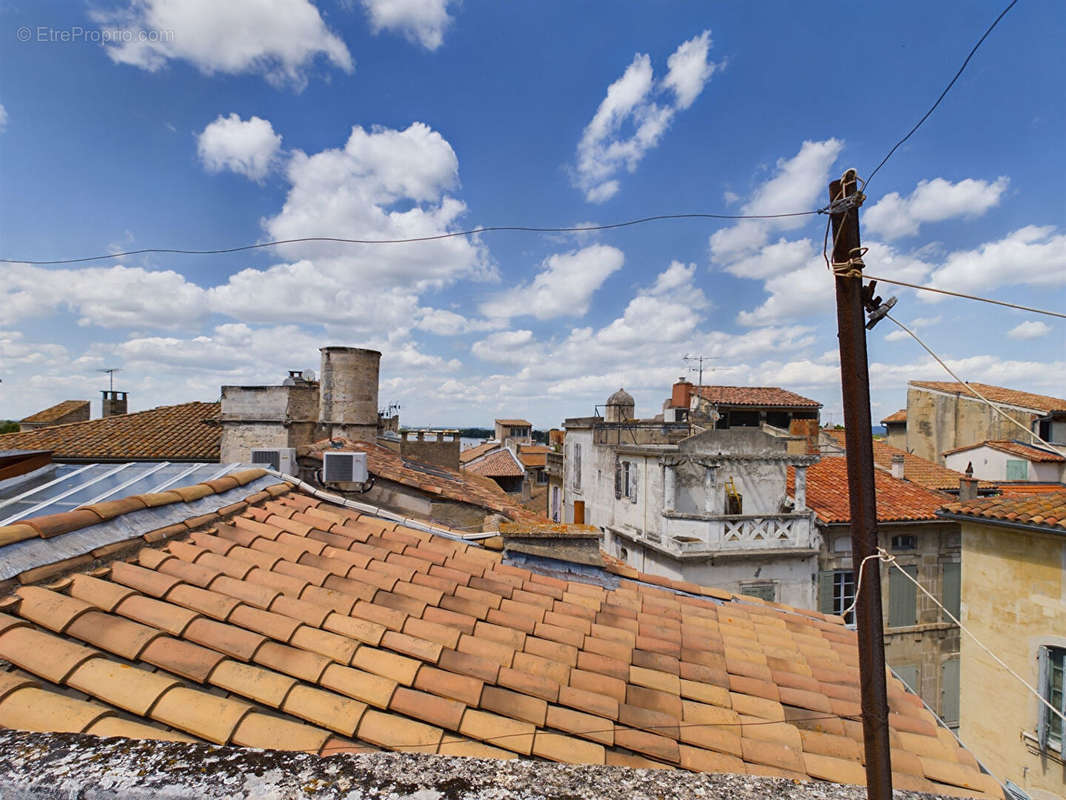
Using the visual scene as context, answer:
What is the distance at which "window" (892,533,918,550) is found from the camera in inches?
639

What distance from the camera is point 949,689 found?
16.3 meters

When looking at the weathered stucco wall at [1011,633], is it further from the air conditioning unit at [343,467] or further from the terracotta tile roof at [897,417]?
the terracotta tile roof at [897,417]

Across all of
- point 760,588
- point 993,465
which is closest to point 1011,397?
point 993,465

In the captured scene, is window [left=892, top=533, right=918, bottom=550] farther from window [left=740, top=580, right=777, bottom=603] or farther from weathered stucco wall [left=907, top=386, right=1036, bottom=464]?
weathered stucco wall [left=907, top=386, right=1036, bottom=464]

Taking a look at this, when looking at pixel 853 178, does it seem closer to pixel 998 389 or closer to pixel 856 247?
pixel 856 247

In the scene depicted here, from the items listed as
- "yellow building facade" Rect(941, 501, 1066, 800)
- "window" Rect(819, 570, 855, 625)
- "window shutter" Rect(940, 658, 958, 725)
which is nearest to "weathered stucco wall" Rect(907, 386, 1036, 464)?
"window shutter" Rect(940, 658, 958, 725)

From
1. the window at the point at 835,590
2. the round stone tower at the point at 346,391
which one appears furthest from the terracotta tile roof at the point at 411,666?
the window at the point at 835,590

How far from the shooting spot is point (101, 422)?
18.1m

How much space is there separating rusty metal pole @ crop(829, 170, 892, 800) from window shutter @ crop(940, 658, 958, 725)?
18.4 meters

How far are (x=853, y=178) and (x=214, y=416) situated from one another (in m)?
20.4

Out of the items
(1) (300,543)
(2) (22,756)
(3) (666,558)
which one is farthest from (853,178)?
(3) (666,558)

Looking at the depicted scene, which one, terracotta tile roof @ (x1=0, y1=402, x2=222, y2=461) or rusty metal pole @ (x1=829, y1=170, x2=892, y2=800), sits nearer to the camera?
rusty metal pole @ (x1=829, y1=170, x2=892, y2=800)

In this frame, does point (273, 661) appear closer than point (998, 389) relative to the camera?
Yes

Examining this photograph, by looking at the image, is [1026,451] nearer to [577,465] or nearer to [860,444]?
[577,465]
